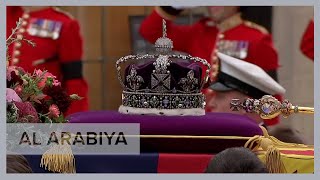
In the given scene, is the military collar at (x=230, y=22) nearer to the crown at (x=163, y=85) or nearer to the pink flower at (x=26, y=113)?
the crown at (x=163, y=85)

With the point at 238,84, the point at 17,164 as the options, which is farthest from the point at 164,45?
the point at 238,84

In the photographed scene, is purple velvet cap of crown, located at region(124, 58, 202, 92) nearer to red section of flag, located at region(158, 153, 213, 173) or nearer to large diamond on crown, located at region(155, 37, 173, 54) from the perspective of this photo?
large diamond on crown, located at region(155, 37, 173, 54)

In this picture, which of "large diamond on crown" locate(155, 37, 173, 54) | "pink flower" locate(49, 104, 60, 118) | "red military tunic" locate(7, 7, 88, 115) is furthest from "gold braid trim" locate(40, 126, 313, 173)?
"red military tunic" locate(7, 7, 88, 115)

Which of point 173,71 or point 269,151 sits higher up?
point 173,71

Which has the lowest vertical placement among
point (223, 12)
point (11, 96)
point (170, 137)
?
point (170, 137)

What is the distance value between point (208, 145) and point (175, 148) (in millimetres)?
87

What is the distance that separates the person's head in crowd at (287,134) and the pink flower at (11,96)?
3.08 ft

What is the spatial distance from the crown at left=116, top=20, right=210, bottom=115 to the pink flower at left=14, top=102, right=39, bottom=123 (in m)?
0.28

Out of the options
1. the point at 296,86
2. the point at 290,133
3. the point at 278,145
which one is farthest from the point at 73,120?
the point at 296,86

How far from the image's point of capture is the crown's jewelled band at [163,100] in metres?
2.60

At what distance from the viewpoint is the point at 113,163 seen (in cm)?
251

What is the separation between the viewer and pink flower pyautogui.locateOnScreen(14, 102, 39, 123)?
2.48 metres

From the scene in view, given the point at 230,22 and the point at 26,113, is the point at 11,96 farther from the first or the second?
the point at 230,22

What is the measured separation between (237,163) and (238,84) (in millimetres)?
1392
